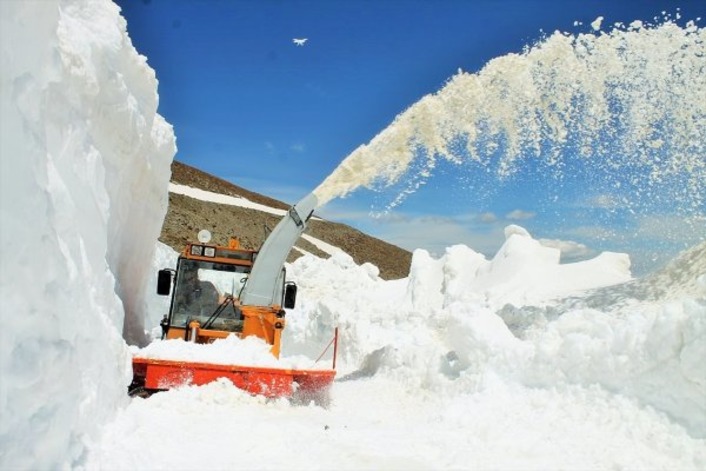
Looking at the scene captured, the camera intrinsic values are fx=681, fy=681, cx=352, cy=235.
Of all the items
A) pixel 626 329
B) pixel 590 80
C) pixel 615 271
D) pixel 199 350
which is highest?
pixel 590 80

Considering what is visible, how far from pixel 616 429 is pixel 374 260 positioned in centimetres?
3810

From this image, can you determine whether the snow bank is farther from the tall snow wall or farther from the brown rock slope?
the brown rock slope

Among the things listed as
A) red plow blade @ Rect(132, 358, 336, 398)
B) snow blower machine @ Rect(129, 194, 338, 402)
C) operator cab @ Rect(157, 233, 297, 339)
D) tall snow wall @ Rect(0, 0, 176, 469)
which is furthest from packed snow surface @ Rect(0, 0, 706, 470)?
operator cab @ Rect(157, 233, 297, 339)

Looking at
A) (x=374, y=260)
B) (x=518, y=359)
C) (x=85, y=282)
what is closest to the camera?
(x=85, y=282)

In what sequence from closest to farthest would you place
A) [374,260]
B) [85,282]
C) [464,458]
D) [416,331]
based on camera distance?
[85,282], [464,458], [416,331], [374,260]

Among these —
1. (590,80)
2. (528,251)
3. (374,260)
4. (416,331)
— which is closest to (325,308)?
(416,331)

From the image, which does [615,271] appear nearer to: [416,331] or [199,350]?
[416,331]

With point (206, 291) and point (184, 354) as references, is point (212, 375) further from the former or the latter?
point (206, 291)

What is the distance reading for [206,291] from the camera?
9234 mm

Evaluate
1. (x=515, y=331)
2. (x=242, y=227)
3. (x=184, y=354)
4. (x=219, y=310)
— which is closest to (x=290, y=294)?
(x=219, y=310)

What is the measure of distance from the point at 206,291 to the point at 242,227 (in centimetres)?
2669

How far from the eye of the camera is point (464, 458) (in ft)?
17.4

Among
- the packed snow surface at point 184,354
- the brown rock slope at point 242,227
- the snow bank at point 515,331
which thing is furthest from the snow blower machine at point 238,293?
the brown rock slope at point 242,227

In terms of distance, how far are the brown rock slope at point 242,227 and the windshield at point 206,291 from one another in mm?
15509
